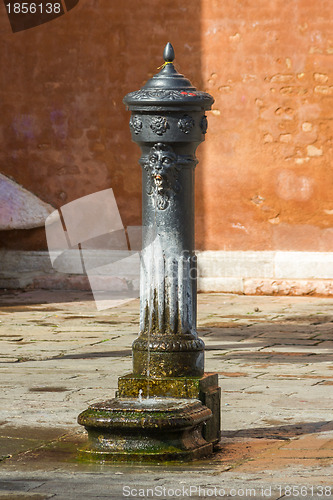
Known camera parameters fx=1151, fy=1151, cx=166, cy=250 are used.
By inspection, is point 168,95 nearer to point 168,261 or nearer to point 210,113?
point 168,261

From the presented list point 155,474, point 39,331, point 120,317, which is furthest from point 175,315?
point 120,317

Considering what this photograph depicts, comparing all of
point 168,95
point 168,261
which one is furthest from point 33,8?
point 168,261

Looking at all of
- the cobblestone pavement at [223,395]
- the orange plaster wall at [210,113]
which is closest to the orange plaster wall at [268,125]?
the orange plaster wall at [210,113]

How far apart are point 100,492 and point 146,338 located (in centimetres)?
111

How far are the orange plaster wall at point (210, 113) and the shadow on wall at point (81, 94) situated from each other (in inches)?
0.4

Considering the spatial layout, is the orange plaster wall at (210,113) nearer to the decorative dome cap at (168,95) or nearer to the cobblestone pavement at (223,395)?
the cobblestone pavement at (223,395)

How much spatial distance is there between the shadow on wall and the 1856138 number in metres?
0.12

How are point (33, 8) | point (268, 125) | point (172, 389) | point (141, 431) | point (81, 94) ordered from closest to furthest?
1. point (141, 431)
2. point (172, 389)
3. point (268, 125)
4. point (81, 94)
5. point (33, 8)

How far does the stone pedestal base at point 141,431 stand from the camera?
4.85 m

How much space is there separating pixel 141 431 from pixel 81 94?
794 centimetres

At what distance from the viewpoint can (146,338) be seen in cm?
521

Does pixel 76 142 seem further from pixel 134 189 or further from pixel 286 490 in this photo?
pixel 286 490

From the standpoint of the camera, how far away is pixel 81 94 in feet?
40.7

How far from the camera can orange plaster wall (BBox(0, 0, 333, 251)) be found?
38.0 ft
